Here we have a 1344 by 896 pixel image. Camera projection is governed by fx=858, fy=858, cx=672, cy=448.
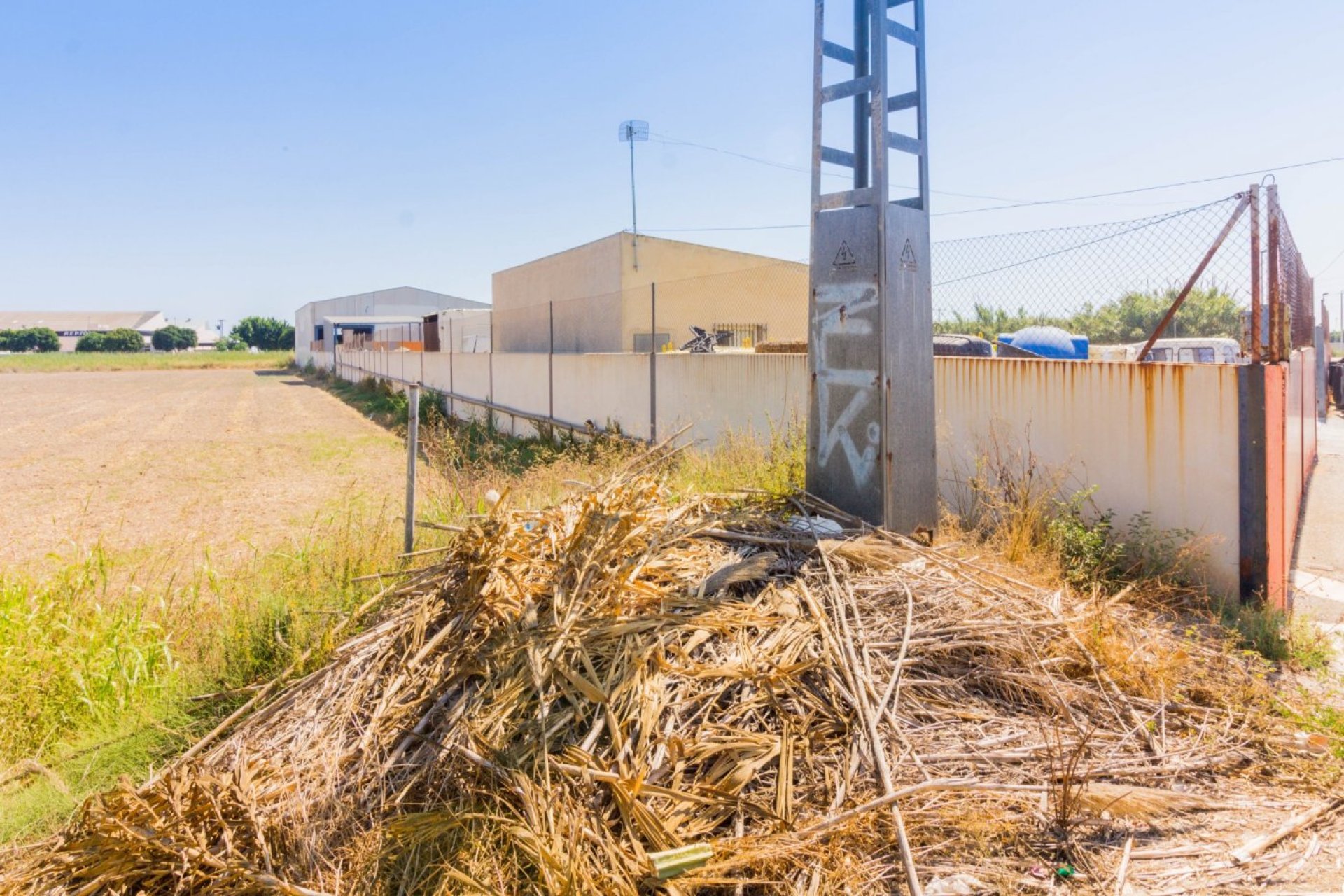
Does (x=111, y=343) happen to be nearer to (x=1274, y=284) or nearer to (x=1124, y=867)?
(x=1274, y=284)

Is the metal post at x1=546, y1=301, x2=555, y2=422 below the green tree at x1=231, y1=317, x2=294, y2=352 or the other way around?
below

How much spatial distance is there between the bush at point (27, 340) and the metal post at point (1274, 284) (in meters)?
126

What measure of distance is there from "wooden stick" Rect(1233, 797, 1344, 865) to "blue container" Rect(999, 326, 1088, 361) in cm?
794

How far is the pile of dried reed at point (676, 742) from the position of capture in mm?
2770

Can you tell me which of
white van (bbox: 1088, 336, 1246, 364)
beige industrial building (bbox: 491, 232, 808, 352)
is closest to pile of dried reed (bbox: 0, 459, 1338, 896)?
white van (bbox: 1088, 336, 1246, 364)

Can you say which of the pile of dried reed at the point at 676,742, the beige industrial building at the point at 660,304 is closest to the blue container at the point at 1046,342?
the beige industrial building at the point at 660,304

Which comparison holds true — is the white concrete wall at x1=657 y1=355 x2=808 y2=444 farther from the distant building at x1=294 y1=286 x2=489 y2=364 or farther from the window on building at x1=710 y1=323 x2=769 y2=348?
the distant building at x1=294 y1=286 x2=489 y2=364

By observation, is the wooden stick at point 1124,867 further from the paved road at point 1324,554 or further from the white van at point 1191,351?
the white van at point 1191,351

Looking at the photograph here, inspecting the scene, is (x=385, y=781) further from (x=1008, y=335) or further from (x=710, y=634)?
(x=1008, y=335)

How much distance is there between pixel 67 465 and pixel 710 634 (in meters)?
16.6

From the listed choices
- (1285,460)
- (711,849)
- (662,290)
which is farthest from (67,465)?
(1285,460)

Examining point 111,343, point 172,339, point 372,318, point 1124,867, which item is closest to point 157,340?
point 172,339

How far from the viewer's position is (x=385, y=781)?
3.17 metres

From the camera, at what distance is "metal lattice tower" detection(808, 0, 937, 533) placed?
16.5 feet
